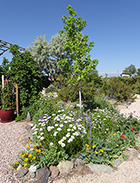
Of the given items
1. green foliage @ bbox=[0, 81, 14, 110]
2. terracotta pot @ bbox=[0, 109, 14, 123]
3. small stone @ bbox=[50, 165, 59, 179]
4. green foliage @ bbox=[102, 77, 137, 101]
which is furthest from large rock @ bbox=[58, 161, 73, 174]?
green foliage @ bbox=[102, 77, 137, 101]

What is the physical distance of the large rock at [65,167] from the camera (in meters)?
2.36

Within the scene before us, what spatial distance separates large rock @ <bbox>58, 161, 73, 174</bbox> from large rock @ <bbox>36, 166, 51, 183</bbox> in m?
0.22

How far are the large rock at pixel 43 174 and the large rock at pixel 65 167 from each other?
217 millimetres

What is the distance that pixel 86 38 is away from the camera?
4281 millimetres

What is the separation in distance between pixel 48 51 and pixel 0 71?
704cm

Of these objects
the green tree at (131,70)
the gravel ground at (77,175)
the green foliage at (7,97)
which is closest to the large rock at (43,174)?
the gravel ground at (77,175)

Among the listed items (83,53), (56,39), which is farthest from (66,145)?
(56,39)

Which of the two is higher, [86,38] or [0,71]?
[86,38]

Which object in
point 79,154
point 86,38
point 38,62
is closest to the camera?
point 79,154

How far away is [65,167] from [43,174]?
401 mm

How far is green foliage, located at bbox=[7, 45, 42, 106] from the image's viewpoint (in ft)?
16.4

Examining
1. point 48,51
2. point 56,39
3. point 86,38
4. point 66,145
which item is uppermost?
point 56,39

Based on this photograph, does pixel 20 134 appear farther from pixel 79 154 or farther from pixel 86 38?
pixel 86 38

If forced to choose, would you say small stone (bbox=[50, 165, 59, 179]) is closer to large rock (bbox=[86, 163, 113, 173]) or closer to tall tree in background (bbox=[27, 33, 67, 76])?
large rock (bbox=[86, 163, 113, 173])
